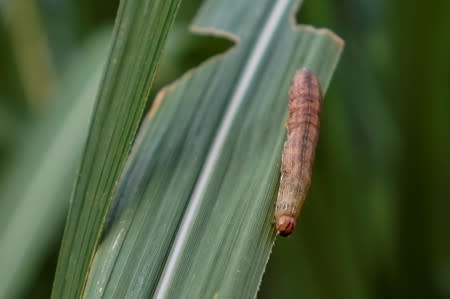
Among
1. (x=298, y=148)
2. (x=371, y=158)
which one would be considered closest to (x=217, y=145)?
(x=298, y=148)

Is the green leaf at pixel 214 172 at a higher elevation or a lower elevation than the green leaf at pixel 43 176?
higher

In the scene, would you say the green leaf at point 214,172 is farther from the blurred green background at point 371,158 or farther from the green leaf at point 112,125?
the blurred green background at point 371,158

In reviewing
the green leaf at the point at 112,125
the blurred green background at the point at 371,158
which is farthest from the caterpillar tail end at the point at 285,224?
the blurred green background at the point at 371,158

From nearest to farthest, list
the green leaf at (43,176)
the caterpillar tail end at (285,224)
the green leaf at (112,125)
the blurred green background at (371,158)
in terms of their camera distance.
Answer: the green leaf at (112,125), the caterpillar tail end at (285,224), the green leaf at (43,176), the blurred green background at (371,158)

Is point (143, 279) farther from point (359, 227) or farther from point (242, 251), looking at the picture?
point (359, 227)

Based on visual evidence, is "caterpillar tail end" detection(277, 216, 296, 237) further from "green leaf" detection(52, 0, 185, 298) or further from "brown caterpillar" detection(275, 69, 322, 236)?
"green leaf" detection(52, 0, 185, 298)

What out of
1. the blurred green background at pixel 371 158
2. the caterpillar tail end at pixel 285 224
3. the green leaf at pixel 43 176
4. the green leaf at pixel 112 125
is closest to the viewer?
the green leaf at pixel 112 125

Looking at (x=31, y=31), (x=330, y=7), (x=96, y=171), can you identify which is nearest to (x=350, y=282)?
Answer: (x=330, y=7)
